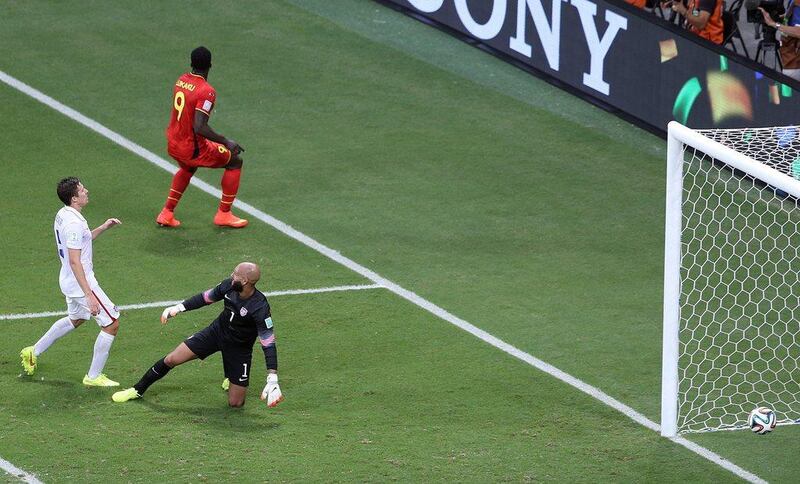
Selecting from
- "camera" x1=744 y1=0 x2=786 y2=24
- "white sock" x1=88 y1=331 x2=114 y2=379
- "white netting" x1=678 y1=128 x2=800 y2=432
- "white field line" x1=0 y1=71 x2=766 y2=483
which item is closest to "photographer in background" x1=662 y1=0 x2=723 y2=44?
"camera" x1=744 y1=0 x2=786 y2=24

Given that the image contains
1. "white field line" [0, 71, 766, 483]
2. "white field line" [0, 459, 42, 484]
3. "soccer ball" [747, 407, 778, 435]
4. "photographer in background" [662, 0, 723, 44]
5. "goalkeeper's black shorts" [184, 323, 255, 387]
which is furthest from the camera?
"photographer in background" [662, 0, 723, 44]

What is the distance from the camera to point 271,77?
19.4m

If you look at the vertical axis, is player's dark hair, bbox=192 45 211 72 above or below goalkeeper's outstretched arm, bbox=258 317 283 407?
above

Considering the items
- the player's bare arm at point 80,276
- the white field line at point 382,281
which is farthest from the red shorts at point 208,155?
the player's bare arm at point 80,276

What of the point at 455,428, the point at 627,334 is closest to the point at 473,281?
the point at 627,334

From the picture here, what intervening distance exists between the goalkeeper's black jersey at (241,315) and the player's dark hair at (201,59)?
386cm

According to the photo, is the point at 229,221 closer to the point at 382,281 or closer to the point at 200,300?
the point at 382,281

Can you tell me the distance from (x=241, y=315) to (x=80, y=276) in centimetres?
131

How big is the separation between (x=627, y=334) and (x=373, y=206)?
3.84m

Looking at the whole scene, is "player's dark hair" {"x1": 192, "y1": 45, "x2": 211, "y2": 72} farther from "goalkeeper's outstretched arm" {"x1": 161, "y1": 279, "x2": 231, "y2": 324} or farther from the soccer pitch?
"goalkeeper's outstretched arm" {"x1": 161, "y1": 279, "x2": 231, "y2": 324}

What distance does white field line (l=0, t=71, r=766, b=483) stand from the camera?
1125cm

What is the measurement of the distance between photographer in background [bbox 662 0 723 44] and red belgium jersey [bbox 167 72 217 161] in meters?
6.18

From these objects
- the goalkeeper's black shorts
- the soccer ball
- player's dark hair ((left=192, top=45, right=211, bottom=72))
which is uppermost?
player's dark hair ((left=192, top=45, right=211, bottom=72))

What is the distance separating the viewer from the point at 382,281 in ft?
46.2
